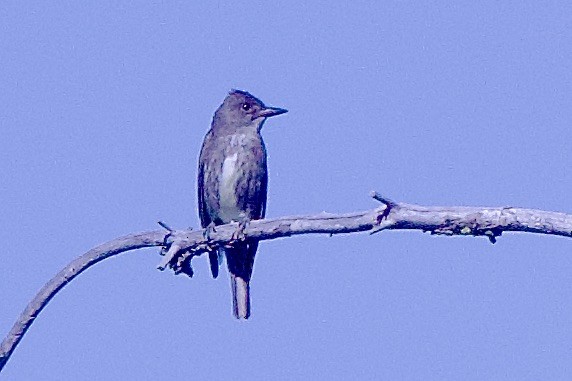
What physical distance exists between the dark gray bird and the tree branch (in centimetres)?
237

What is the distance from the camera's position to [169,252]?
689 centimetres

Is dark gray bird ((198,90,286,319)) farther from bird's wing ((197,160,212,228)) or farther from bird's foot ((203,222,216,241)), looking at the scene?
bird's foot ((203,222,216,241))

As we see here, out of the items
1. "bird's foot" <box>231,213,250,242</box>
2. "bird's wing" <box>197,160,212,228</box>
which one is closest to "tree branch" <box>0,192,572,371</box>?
"bird's foot" <box>231,213,250,242</box>

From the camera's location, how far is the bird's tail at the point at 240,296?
30.7 ft

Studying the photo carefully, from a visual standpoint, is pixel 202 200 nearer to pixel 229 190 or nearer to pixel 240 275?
pixel 229 190

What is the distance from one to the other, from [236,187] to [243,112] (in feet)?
2.70

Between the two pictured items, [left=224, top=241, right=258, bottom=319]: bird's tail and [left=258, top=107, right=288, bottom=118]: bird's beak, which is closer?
[left=224, top=241, right=258, bottom=319]: bird's tail

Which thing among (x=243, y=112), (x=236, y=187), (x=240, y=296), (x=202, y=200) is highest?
(x=243, y=112)

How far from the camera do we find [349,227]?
5.92 meters

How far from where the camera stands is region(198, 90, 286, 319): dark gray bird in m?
9.45

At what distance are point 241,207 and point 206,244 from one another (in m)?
2.18

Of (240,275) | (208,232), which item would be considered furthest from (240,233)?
(240,275)

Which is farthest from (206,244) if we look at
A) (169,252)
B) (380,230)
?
(380,230)

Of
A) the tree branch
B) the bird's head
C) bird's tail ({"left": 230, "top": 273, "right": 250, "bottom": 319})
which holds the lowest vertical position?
bird's tail ({"left": 230, "top": 273, "right": 250, "bottom": 319})
